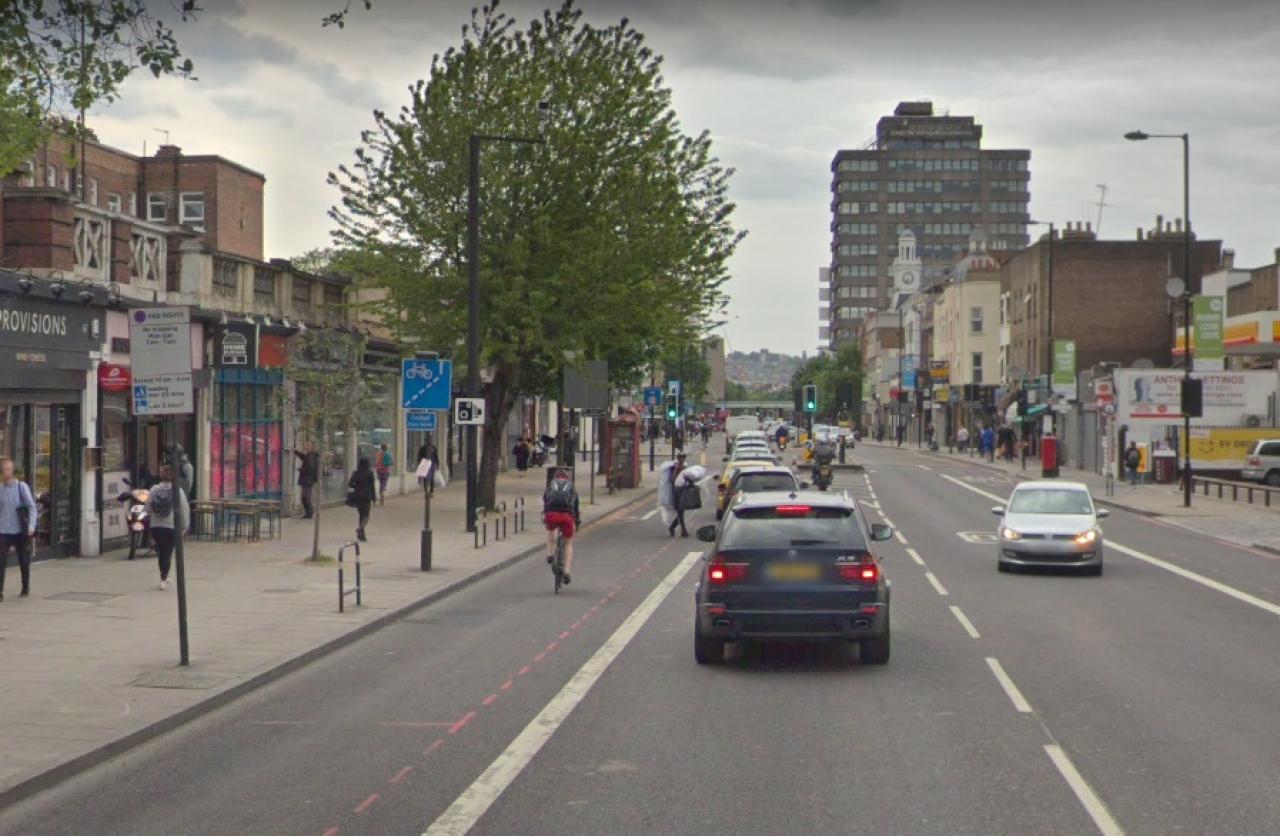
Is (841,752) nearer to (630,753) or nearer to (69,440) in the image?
(630,753)

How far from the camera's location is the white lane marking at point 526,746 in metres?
8.44

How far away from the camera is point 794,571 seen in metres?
13.5

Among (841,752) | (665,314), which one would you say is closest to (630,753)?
(841,752)

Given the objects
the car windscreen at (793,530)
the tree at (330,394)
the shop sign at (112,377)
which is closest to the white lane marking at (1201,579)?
the car windscreen at (793,530)

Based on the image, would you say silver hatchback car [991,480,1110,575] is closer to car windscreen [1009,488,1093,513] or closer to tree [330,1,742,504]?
car windscreen [1009,488,1093,513]

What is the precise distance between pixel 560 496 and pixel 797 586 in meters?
7.99

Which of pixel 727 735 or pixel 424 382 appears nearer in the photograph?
pixel 727 735

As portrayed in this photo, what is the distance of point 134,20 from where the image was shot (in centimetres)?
1177

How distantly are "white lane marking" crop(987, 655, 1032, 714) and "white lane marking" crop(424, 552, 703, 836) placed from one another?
3.60 meters

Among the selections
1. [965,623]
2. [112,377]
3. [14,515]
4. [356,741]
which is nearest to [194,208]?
[112,377]

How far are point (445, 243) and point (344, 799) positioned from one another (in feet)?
87.4

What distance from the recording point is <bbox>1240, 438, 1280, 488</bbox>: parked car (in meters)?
52.2

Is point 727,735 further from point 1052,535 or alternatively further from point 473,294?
point 473,294

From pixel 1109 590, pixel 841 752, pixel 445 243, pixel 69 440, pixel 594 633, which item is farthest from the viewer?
pixel 445 243
